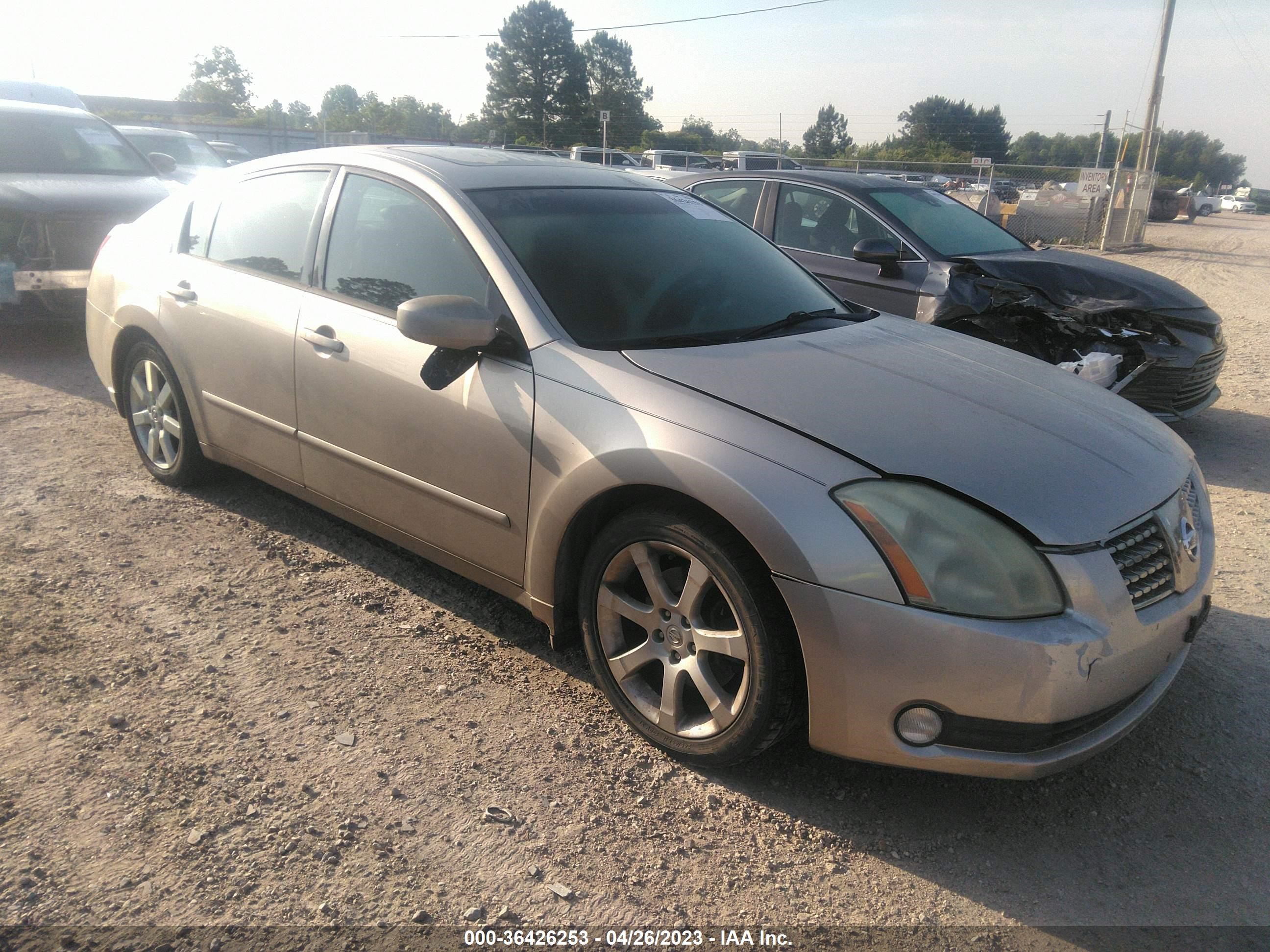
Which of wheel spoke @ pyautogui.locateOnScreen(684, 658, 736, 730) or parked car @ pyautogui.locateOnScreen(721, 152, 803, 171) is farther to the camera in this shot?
parked car @ pyautogui.locateOnScreen(721, 152, 803, 171)

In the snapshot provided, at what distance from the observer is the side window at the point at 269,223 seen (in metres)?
3.71

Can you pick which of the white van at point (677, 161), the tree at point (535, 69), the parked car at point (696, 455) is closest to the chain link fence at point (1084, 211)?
the white van at point (677, 161)

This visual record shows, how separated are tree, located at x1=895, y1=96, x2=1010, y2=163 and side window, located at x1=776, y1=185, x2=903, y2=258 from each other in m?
51.9

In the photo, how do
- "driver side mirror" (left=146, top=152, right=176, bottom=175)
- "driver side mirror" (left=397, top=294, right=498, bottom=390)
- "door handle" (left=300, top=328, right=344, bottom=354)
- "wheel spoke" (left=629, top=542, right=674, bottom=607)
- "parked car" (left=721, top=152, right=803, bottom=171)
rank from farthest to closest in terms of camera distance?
"parked car" (left=721, top=152, right=803, bottom=171)
"driver side mirror" (left=146, top=152, right=176, bottom=175)
"door handle" (left=300, top=328, right=344, bottom=354)
"driver side mirror" (left=397, top=294, right=498, bottom=390)
"wheel spoke" (left=629, top=542, right=674, bottom=607)

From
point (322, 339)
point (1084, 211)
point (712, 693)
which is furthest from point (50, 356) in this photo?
point (1084, 211)

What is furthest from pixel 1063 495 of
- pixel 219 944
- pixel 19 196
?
pixel 19 196

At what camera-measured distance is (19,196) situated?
23.1 ft

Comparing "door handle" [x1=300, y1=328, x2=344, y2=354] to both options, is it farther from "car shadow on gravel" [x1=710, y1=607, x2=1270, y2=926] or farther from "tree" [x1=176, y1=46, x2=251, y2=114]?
"tree" [x1=176, y1=46, x2=251, y2=114]

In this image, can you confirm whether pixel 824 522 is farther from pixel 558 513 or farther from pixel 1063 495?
pixel 558 513

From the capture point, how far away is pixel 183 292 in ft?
13.4

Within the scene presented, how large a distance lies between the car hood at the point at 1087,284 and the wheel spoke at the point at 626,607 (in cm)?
438

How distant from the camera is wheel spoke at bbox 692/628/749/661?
96.8 inches

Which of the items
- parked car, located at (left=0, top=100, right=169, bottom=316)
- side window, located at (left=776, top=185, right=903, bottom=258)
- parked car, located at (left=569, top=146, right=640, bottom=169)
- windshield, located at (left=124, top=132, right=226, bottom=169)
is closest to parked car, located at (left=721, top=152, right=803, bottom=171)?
Answer: parked car, located at (left=569, top=146, right=640, bottom=169)

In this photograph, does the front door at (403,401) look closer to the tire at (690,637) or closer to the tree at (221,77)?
the tire at (690,637)
